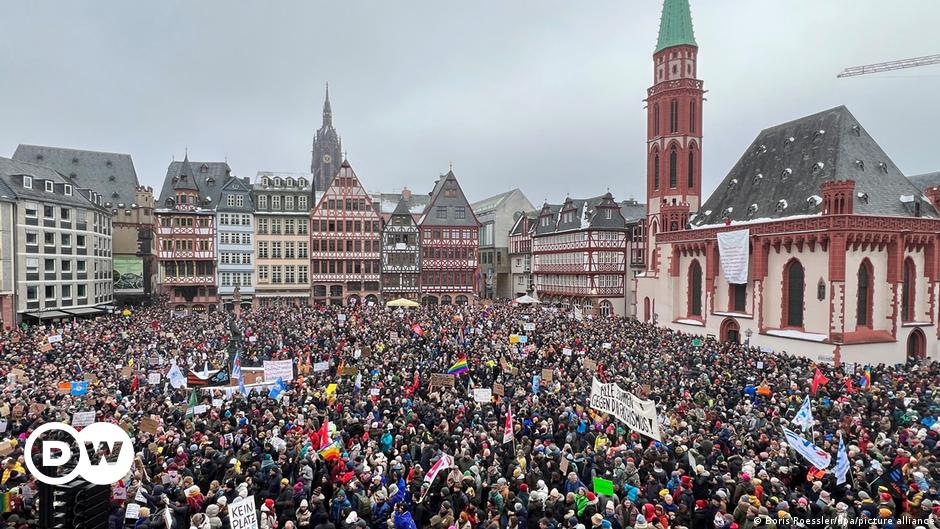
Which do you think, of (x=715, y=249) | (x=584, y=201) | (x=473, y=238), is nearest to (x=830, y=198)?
(x=715, y=249)

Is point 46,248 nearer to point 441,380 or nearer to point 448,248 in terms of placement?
point 448,248

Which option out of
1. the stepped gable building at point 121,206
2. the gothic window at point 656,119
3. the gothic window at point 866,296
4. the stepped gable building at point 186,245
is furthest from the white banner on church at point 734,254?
the stepped gable building at point 121,206

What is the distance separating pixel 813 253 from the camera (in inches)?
1325

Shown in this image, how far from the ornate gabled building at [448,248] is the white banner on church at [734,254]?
3047 centimetres

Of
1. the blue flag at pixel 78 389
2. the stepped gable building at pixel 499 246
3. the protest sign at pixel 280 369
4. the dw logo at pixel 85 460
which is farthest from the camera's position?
the stepped gable building at pixel 499 246

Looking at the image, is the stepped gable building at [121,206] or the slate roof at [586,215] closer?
the slate roof at [586,215]

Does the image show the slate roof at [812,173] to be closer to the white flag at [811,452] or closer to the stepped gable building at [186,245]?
the white flag at [811,452]

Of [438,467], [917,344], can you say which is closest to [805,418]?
[438,467]

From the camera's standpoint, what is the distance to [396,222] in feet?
208

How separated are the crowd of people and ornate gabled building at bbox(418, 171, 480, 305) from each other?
3463 cm

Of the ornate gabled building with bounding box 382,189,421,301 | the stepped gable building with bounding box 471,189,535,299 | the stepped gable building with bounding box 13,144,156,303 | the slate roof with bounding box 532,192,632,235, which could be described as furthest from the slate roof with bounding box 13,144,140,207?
the slate roof with bounding box 532,192,632,235

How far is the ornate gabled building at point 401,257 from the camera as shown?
63.1 metres

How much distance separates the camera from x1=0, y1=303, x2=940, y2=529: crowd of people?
33.0 feet

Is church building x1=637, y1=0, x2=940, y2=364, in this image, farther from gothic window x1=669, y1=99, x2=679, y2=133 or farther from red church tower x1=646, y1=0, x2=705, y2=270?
gothic window x1=669, y1=99, x2=679, y2=133
